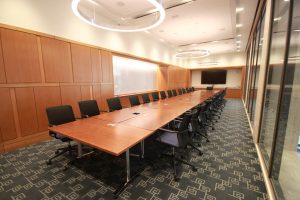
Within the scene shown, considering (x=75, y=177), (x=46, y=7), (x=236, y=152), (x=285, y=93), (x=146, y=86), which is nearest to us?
(x=285, y=93)

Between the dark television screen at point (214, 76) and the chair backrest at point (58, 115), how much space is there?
39.8 ft

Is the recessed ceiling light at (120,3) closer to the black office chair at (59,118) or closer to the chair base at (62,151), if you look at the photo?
the black office chair at (59,118)

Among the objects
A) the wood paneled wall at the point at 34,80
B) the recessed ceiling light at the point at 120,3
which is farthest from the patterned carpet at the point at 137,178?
the recessed ceiling light at the point at 120,3

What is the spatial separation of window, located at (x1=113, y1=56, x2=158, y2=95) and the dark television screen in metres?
5.84

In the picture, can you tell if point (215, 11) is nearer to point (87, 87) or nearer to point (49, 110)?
point (87, 87)

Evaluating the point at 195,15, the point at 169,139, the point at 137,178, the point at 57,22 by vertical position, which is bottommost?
the point at 137,178

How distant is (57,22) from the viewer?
392 cm

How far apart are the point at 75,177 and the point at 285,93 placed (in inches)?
125

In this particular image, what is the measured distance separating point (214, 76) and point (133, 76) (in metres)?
8.24

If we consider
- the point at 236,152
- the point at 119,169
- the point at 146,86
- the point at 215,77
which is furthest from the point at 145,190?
the point at 215,77

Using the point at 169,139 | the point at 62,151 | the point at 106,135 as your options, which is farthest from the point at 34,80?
the point at 169,139

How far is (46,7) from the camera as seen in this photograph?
3.68 meters

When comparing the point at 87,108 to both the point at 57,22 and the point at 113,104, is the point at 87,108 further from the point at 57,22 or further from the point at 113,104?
the point at 57,22

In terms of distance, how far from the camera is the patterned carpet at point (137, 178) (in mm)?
1887
